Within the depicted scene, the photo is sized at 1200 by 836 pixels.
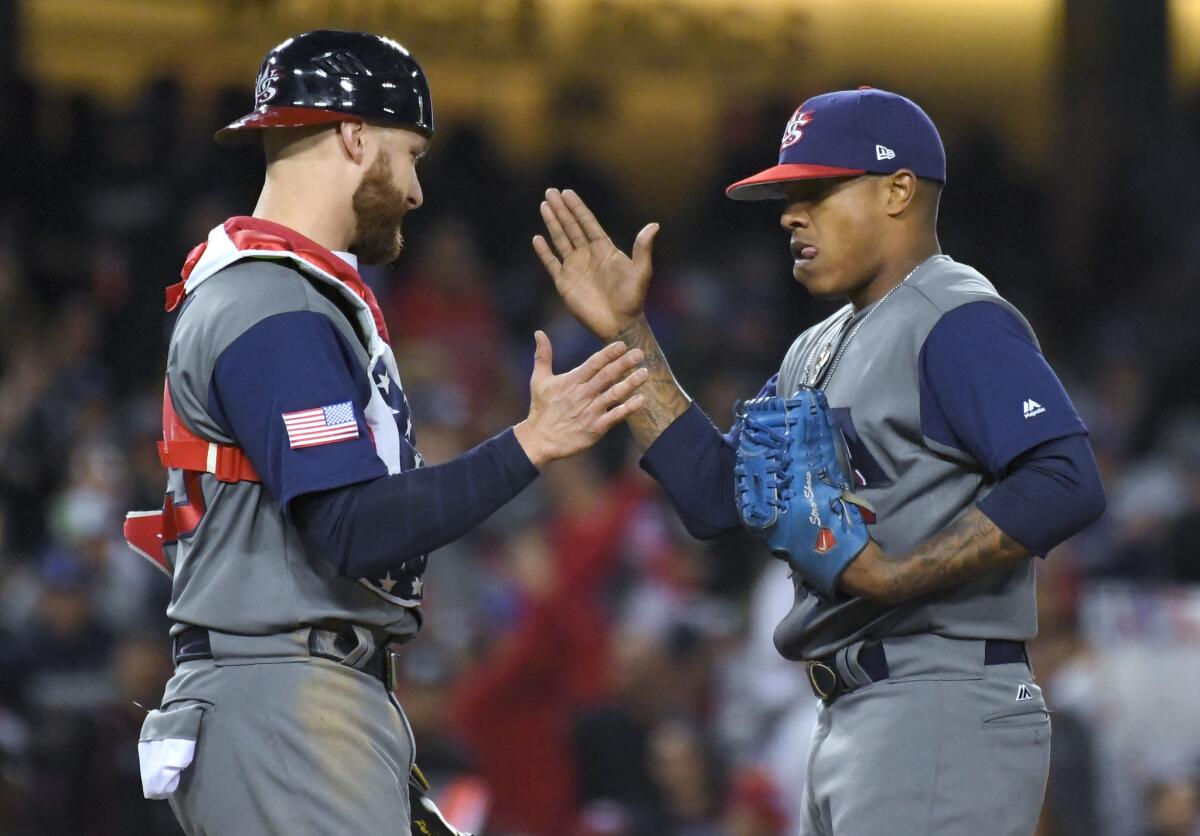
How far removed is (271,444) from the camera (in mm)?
2975

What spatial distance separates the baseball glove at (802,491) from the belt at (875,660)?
0.15 metres

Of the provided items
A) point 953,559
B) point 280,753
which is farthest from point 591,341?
point 280,753

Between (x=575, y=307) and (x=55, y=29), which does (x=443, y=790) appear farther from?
(x=55, y=29)

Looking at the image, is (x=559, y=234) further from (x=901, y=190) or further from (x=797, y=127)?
(x=901, y=190)

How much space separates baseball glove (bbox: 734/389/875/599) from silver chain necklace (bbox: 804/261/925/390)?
204 millimetres

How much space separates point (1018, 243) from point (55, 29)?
6.68 meters

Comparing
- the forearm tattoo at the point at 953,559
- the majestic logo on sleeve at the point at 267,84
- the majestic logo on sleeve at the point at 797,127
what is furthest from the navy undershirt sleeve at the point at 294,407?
the majestic logo on sleeve at the point at 797,127

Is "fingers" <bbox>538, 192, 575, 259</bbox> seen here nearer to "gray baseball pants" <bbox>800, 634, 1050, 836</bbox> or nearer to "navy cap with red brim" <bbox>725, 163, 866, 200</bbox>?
"navy cap with red brim" <bbox>725, 163, 866, 200</bbox>

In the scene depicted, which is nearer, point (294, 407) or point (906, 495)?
point (294, 407)

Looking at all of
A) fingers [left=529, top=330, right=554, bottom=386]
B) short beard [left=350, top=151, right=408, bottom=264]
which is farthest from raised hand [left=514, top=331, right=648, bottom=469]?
short beard [left=350, top=151, right=408, bottom=264]

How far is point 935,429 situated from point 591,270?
2.84ft

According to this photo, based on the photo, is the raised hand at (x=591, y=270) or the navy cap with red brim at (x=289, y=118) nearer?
the navy cap with red brim at (x=289, y=118)

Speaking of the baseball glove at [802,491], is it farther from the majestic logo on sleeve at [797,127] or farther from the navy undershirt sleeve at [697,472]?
the majestic logo on sleeve at [797,127]

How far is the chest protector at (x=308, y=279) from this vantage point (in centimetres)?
311
